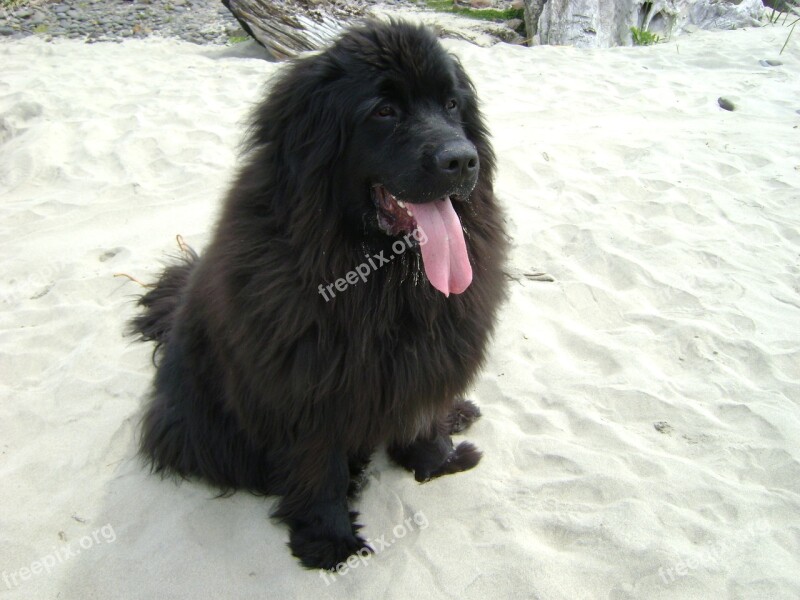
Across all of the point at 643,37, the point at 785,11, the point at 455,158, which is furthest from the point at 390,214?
the point at 785,11

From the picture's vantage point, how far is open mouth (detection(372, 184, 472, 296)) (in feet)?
6.44

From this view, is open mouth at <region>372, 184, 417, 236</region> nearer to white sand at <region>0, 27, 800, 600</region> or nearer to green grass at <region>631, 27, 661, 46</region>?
white sand at <region>0, 27, 800, 600</region>

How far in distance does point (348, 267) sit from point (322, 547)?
1040 millimetres

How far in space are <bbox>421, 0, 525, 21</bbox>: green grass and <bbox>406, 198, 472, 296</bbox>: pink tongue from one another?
844 centimetres

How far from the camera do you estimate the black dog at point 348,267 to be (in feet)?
6.45

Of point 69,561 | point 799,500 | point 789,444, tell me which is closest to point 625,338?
point 789,444

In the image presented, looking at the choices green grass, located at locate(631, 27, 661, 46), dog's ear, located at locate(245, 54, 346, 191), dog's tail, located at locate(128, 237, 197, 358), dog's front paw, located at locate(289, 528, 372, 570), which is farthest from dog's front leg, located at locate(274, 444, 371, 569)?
green grass, located at locate(631, 27, 661, 46)

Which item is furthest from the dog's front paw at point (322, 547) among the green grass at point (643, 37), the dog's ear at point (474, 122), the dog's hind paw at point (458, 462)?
the green grass at point (643, 37)

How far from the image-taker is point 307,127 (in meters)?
1.99

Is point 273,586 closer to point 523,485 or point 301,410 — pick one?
point 301,410

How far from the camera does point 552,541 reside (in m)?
2.24

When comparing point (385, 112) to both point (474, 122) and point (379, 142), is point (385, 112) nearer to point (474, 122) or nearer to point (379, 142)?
point (379, 142)

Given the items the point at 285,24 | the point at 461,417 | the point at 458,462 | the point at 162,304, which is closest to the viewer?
the point at 458,462

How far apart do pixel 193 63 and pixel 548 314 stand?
5.85m
